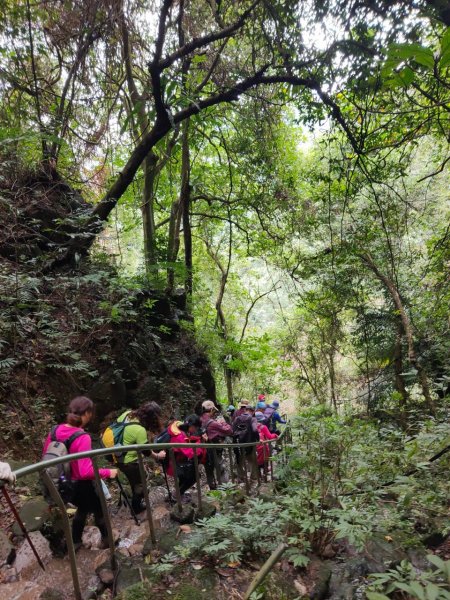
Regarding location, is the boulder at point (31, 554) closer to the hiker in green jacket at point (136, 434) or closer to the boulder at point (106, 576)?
the boulder at point (106, 576)

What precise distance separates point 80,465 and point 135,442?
0.93 meters

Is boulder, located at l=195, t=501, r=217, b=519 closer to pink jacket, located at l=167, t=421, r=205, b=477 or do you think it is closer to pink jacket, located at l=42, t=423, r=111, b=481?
pink jacket, located at l=167, t=421, r=205, b=477

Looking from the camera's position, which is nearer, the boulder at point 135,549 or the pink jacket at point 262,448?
the boulder at point 135,549

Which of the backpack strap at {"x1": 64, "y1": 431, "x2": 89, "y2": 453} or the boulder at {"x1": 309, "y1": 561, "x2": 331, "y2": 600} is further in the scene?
the backpack strap at {"x1": 64, "y1": 431, "x2": 89, "y2": 453}

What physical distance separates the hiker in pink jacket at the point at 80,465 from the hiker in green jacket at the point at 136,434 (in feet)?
2.29

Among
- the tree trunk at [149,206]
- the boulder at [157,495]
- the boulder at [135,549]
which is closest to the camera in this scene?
the boulder at [135,549]

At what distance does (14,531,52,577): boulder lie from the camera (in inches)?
121

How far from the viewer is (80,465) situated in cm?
323

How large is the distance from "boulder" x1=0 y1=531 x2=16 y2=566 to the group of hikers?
1.63ft

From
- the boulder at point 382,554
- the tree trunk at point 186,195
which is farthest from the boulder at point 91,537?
the tree trunk at point 186,195

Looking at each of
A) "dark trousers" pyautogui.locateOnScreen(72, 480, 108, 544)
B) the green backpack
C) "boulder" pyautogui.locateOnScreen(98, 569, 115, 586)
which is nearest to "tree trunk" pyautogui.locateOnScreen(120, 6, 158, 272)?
the green backpack

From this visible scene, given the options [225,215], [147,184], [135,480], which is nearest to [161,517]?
[135,480]

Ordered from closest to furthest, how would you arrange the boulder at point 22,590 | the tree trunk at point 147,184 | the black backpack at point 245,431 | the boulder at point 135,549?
the boulder at point 22,590 < the boulder at point 135,549 < the black backpack at point 245,431 < the tree trunk at point 147,184

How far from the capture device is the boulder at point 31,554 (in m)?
3.08
